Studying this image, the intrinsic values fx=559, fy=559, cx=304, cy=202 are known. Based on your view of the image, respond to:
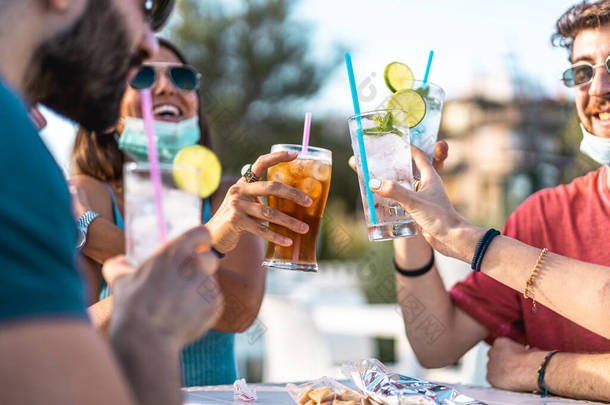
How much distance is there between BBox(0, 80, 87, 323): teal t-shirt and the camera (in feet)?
2.23

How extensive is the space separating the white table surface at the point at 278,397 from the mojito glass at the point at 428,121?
0.82 m

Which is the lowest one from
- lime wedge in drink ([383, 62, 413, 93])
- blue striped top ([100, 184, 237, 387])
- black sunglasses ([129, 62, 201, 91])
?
blue striped top ([100, 184, 237, 387])

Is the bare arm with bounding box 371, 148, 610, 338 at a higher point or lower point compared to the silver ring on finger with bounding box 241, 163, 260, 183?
lower

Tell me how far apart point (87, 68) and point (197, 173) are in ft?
0.92

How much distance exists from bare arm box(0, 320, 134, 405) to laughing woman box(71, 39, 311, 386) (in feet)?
3.43

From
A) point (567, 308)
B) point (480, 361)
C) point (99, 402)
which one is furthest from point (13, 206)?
point (480, 361)

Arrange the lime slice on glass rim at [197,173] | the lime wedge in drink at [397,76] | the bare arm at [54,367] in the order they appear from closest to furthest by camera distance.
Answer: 1. the bare arm at [54,367]
2. the lime slice on glass rim at [197,173]
3. the lime wedge in drink at [397,76]

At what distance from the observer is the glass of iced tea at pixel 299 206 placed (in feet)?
6.13

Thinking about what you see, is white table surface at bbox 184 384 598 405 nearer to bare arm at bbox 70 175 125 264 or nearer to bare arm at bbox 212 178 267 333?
bare arm at bbox 212 178 267 333

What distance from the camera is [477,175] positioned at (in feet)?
127

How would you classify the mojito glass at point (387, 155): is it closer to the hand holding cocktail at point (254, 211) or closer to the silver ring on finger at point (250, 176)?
the hand holding cocktail at point (254, 211)

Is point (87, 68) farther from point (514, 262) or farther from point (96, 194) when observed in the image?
point (96, 194)

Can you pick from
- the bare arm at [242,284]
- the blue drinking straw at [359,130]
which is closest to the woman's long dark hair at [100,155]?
the bare arm at [242,284]

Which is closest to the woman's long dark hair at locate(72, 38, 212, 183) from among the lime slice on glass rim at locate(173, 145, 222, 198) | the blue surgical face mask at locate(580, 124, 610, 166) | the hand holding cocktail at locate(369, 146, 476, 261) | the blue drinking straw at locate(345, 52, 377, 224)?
the blue drinking straw at locate(345, 52, 377, 224)
